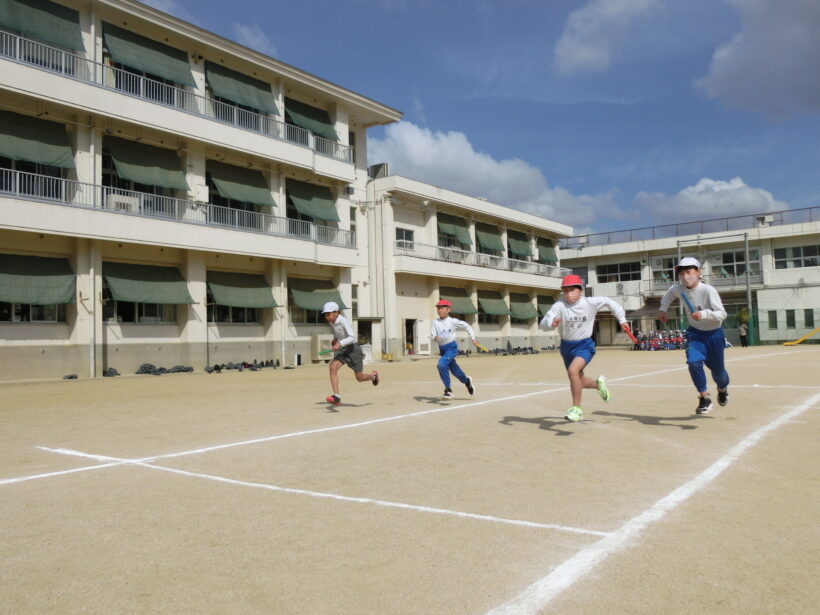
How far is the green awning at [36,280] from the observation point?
72.4 feet

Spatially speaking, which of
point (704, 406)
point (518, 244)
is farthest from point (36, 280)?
point (518, 244)

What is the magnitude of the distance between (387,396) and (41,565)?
9880 mm

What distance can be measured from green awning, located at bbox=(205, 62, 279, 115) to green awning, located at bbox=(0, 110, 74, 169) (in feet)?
24.2

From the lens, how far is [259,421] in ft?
31.9

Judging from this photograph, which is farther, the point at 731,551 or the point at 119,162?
the point at 119,162

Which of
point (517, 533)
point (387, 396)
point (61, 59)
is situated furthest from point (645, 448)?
point (61, 59)

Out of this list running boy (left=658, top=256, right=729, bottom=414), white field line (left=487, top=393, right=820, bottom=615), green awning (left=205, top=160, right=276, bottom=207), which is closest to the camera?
white field line (left=487, top=393, right=820, bottom=615)

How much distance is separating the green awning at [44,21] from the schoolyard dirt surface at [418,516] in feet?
61.7

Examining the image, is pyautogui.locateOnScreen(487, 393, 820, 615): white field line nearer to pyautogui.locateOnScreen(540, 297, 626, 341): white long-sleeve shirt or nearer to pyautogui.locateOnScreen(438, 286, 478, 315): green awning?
pyautogui.locateOnScreen(540, 297, 626, 341): white long-sleeve shirt

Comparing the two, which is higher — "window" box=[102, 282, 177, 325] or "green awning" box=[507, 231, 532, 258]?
"green awning" box=[507, 231, 532, 258]

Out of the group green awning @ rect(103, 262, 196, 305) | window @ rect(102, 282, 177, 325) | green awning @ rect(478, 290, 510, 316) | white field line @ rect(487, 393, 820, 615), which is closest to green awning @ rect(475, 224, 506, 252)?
green awning @ rect(478, 290, 510, 316)

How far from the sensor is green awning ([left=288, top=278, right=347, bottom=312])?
3256cm

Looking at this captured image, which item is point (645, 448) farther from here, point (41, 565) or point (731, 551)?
point (41, 565)

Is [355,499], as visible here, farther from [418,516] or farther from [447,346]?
[447,346]
